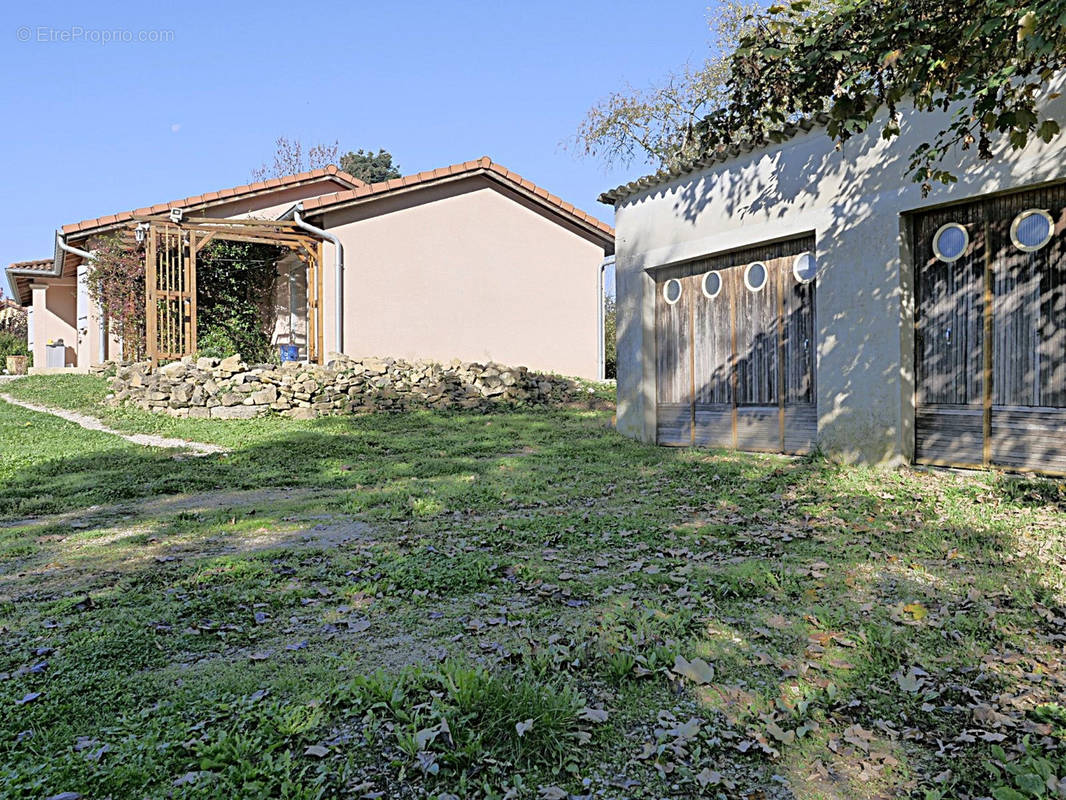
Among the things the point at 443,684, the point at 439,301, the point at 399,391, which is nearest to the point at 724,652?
the point at 443,684

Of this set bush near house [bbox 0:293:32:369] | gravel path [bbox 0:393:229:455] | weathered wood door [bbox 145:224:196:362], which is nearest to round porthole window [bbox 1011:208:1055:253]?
gravel path [bbox 0:393:229:455]

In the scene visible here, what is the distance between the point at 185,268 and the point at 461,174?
6570 mm

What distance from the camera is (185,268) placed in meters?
16.0

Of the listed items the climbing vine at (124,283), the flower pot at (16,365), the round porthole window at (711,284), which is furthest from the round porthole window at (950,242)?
the flower pot at (16,365)

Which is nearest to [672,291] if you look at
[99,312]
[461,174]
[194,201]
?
[461,174]

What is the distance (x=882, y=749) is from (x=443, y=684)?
58.4 inches

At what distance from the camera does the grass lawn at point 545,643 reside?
2.16 metres

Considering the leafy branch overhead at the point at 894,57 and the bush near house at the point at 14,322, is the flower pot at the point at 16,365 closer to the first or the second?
the bush near house at the point at 14,322

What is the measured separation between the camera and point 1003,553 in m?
4.15

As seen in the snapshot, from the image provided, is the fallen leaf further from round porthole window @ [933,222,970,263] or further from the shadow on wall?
round porthole window @ [933,222,970,263]

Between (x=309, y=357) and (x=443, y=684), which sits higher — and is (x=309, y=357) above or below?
above

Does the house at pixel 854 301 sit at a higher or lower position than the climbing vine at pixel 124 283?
lower

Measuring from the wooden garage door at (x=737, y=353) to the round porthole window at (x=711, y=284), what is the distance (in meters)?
0.01

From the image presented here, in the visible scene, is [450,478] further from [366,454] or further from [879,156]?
[879,156]
